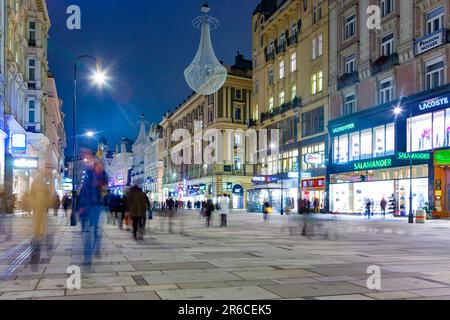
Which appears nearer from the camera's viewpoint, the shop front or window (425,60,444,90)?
window (425,60,444,90)

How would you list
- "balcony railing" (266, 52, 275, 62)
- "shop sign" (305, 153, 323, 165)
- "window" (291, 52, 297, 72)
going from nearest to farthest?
1. "shop sign" (305, 153, 323, 165)
2. "window" (291, 52, 297, 72)
3. "balcony railing" (266, 52, 275, 62)

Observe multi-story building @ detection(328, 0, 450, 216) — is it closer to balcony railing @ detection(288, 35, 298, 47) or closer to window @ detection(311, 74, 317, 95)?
window @ detection(311, 74, 317, 95)

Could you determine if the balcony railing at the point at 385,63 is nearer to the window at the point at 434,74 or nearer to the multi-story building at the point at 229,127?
the window at the point at 434,74

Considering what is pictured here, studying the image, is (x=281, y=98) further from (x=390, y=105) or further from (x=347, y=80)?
(x=390, y=105)

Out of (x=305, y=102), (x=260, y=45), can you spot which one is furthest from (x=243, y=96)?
(x=305, y=102)

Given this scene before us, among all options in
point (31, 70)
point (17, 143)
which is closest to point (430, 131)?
point (17, 143)

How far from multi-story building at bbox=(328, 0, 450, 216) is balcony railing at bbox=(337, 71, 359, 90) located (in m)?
0.09

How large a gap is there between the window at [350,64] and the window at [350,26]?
1901 millimetres

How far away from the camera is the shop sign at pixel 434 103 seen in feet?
106

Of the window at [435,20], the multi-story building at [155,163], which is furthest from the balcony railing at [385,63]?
the multi-story building at [155,163]

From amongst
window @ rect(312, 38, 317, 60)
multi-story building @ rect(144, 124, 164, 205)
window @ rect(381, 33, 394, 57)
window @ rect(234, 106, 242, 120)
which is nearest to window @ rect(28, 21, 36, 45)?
window @ rect(312, 38, 317, 60)

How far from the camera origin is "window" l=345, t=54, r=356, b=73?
44.5 meters
